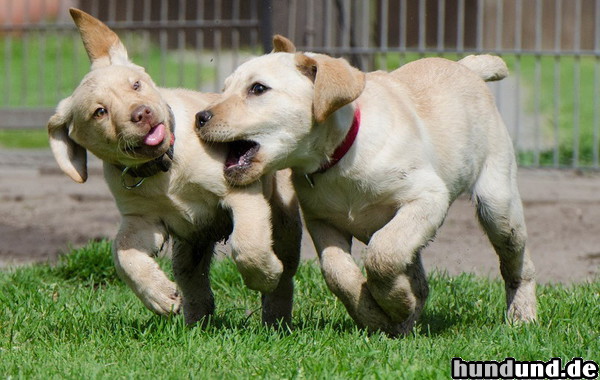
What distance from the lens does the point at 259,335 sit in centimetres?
471

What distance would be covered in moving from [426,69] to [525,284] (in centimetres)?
130

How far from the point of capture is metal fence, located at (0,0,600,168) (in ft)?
36.6

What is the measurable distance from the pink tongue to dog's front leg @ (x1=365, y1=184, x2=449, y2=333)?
1067mm

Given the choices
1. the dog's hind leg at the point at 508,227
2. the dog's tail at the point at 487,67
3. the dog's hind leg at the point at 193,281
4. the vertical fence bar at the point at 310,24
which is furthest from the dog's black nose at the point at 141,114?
the vertical fence bar at the point at 310,24

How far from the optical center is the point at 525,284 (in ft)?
18.8

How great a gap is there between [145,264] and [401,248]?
1.16 meters

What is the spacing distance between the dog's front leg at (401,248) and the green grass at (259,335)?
0.18 meters

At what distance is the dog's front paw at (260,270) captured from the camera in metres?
4.65

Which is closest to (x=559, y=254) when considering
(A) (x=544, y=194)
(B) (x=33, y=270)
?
(A) (x=544, y=194)

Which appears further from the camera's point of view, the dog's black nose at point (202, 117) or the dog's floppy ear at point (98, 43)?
the dog's floppy ear at point (98, 43)

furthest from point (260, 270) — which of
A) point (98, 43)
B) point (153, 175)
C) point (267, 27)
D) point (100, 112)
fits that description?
point (267, 27)

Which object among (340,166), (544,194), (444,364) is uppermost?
(340,166)

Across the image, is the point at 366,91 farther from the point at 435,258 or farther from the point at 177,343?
the point at 435,258

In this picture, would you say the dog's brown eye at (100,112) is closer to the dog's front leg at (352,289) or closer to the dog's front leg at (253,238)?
the dog's front leg at (253,238)
